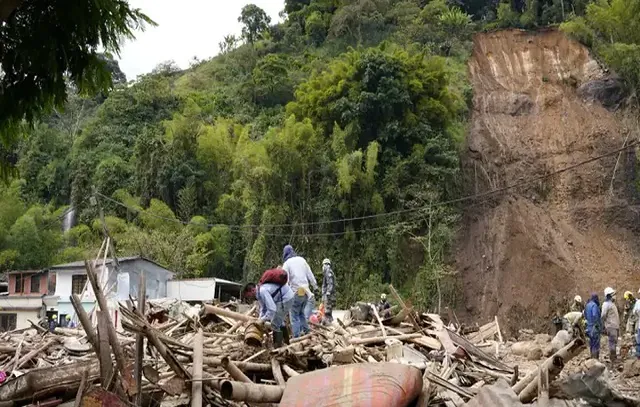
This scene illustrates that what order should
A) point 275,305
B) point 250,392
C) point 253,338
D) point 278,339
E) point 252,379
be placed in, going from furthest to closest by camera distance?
point 275,305
point 278,339
point 253,338
point 252,379
point 250,392

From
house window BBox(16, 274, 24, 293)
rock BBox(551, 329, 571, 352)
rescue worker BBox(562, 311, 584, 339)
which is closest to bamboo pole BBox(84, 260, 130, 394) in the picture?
rock BBox(551, 329, 571, 352)

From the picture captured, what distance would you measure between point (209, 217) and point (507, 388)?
110ft

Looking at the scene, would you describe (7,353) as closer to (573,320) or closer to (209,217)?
(573,320)

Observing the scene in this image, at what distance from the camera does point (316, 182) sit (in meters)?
35.4

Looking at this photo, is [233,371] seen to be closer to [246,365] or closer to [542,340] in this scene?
[246,365]

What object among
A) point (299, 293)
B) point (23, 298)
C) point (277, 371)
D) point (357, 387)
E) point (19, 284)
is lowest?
point (23, 298)

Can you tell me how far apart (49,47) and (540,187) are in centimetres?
3654

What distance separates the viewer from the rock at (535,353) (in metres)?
15.4

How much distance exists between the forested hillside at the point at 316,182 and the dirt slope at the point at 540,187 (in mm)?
1869

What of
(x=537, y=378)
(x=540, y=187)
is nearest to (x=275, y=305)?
(x=537, y=378)

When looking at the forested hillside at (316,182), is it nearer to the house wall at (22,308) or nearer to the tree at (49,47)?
the house wall at (22,308)

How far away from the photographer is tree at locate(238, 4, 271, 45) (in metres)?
64.0

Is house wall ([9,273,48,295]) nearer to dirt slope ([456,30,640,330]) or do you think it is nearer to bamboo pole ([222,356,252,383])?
dirt slope ([456,30,640,330])

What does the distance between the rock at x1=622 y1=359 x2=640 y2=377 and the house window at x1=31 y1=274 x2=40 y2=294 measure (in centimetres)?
2685
